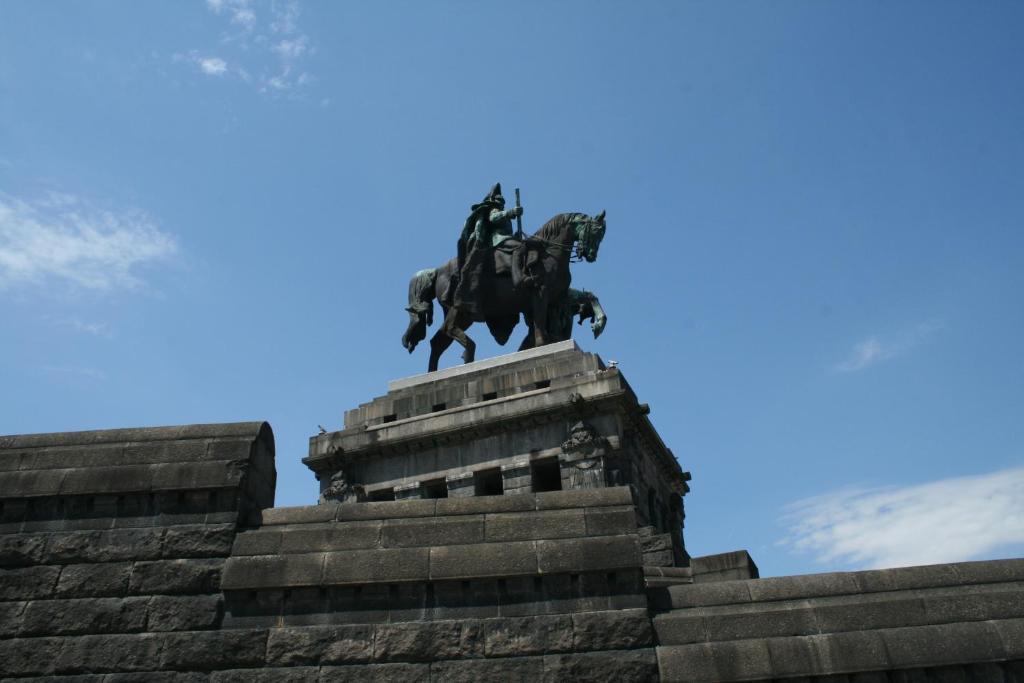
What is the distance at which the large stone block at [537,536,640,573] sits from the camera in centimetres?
936

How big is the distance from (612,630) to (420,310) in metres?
21.6

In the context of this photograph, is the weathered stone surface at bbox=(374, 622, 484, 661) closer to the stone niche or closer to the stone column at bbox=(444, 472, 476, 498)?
the stone niche

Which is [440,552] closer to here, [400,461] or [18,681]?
[18,681]

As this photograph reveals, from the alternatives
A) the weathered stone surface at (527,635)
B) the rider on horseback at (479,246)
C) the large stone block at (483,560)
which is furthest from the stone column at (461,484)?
the weathered stone surface at (527,635)

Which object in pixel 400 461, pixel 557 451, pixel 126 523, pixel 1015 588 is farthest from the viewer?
pixel 400 461

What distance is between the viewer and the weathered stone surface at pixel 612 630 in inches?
354

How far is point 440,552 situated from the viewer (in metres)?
9.55

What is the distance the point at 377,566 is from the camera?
31.1ft

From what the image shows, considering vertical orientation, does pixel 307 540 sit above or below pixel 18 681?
above

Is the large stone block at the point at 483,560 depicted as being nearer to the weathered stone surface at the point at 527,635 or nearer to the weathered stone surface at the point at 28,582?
the weathered stone surface at the point at 527,635

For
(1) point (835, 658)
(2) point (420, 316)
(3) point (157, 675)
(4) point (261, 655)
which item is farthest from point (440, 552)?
(2) point (420, 316)

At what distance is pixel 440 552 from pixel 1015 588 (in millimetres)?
6236

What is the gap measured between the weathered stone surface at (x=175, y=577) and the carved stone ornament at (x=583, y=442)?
13933 mm

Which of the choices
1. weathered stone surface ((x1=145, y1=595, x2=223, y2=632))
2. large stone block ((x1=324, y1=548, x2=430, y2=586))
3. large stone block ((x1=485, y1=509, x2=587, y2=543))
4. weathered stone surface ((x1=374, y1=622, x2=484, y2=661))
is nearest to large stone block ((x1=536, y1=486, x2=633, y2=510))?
large stone block ((x1=485, y1=509, x2=587, y2=543))
